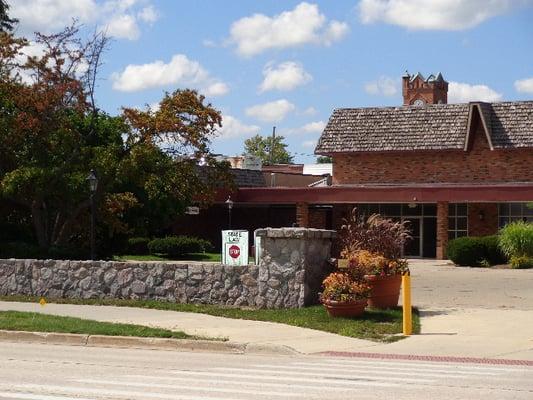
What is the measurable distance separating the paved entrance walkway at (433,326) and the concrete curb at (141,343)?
0.72ft

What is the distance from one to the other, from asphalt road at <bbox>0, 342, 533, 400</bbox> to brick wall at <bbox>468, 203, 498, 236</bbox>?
3422 cm

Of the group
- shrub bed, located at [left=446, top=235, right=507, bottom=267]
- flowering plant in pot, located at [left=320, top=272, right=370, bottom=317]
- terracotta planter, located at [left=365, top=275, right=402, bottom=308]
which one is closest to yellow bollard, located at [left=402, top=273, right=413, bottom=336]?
flowering plant in pot, located at [left=320, top=272, right=370, bottom=317]

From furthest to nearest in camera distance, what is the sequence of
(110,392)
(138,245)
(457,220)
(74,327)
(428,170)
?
(428,170), (138,245), (457,220), (74,327), (110,392)

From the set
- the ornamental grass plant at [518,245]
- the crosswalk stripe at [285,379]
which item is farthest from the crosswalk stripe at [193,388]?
the ornamental grass plant at [518,245]

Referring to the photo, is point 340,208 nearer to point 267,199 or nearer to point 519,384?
point 267,199

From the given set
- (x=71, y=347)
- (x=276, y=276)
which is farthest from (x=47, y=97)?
(x=71, y=347)

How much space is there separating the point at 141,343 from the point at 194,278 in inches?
220

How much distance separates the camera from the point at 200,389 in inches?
425

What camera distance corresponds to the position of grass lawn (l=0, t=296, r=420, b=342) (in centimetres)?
1761

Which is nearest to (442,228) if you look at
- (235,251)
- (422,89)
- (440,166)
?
(440,166)

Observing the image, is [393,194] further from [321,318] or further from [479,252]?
[321,318]

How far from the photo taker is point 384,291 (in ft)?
66.1

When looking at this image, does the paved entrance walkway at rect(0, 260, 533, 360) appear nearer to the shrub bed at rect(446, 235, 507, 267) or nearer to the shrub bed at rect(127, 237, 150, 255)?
the shrub bed at rect(446, 235, 507, 267)

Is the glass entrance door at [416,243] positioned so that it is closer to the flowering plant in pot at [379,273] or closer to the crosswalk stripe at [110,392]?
the flowering plant in pot at [379,273]
